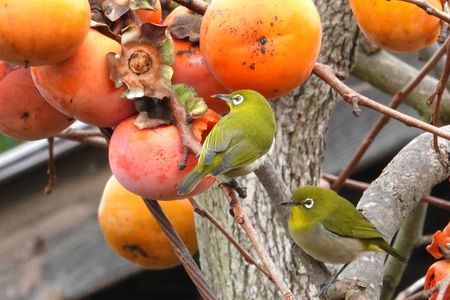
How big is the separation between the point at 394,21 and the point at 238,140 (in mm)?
290

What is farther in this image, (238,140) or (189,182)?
(238,140)

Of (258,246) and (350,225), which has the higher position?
(258,246)

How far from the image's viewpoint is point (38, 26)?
3.84 ft

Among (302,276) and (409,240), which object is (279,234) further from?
(409,240)

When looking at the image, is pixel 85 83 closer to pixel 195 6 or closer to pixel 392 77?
pixel 195 6

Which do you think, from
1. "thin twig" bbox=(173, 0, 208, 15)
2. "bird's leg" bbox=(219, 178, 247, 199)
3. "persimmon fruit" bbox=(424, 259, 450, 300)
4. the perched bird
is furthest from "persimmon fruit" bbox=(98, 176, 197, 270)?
"thin twig" bbox=(173, 0, 208, 15)

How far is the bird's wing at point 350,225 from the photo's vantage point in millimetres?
1901

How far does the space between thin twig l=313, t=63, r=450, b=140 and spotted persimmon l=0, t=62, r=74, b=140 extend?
0.35m

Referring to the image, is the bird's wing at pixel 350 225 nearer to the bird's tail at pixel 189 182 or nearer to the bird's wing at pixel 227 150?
the bird's wing at pixel 227 150

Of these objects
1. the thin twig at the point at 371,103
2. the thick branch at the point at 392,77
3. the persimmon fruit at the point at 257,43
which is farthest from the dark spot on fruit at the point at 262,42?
the thick branch at the point at 392,77

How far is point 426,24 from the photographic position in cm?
154

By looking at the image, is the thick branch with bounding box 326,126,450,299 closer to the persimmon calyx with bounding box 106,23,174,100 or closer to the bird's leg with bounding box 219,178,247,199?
the bird's leg with bounding box 219,178,247,199

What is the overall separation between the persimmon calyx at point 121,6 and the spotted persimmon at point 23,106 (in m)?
0.15

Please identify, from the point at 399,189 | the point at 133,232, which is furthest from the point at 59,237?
the point at 399,189
